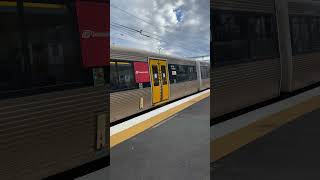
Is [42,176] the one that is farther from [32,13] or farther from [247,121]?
[247,121]

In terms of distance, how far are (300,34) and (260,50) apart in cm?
311

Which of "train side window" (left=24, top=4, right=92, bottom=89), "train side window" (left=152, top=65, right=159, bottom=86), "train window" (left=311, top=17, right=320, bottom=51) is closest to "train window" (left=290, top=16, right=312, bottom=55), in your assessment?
"train window" (left=311, top=17, right=320, bottom=51)

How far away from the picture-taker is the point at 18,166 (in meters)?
4.54

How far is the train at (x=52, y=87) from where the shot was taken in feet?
14.6

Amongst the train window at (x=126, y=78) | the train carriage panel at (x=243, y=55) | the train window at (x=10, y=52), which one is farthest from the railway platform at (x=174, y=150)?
the train window at (x=126, y=78)

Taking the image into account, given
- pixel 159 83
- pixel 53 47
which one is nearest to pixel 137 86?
pixel 159 83

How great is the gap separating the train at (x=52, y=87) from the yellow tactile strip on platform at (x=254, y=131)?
1798mm

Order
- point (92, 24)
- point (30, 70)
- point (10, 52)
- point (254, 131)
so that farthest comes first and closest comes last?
point (254, 131) < point (92, 24) < point (30, 70) < point (10, 52)

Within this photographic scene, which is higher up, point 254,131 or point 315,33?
point 315,33

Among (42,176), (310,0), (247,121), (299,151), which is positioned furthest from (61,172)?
(310,0)

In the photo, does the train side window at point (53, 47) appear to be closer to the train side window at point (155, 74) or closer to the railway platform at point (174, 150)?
the railway platform at point (174, 150)

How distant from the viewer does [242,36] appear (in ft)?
Result: 32.7

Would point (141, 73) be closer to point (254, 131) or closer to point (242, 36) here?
point (242, 36)

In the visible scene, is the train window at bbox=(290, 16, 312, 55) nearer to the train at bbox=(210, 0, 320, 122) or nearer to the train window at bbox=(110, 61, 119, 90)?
the train at bbox=(210, 0, 320, 122)
